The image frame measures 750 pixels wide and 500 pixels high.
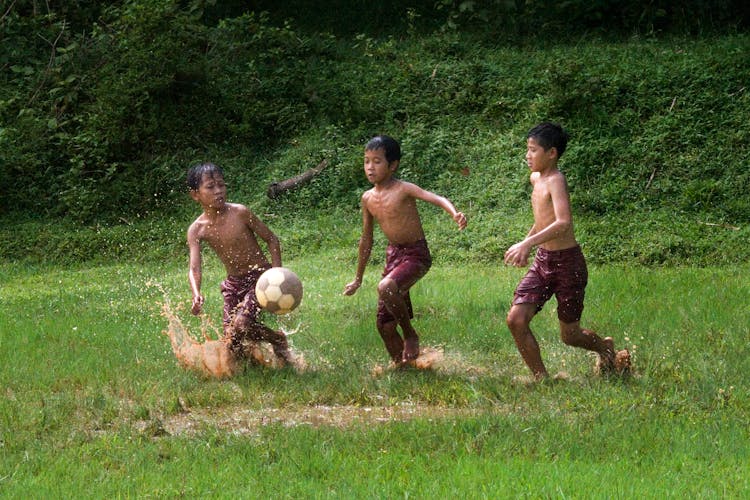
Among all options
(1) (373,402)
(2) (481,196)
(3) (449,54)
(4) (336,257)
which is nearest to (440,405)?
(1) (373,402)

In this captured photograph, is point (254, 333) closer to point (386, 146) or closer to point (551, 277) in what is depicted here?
point (386, 146)

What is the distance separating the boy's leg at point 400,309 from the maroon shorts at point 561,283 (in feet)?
2.77

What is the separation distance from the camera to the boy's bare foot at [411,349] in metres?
7.26

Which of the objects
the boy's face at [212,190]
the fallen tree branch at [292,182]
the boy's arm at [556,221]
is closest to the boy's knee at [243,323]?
the boy's face at [212,190]

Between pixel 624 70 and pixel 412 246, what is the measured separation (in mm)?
7247

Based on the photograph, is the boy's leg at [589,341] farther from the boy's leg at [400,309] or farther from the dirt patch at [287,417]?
the boy's leg at [400,309]

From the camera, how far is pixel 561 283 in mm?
6555

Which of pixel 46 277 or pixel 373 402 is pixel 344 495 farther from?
pixel 46 277

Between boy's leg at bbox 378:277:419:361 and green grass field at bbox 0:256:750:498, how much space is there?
0.28 m

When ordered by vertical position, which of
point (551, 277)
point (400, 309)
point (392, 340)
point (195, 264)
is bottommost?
point (392, 340)

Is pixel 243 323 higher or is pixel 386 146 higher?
pixel 386 146

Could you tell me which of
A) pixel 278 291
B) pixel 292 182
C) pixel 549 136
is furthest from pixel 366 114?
pixel 278 291

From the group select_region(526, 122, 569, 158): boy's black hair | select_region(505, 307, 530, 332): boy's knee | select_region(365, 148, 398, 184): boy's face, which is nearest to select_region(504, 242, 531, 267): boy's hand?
select_region(505, 307, 530, 332): boy's knee

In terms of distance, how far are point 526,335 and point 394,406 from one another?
3.05 ft
